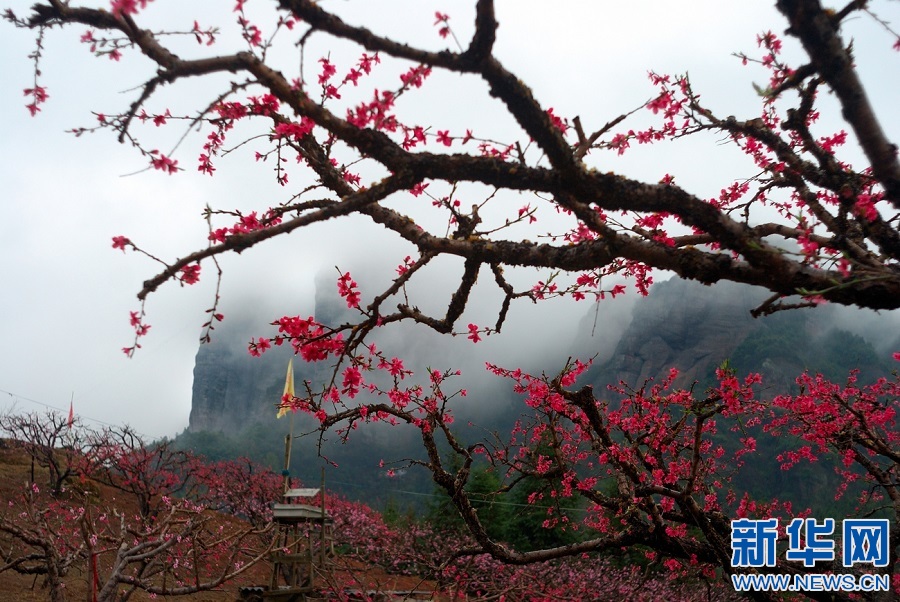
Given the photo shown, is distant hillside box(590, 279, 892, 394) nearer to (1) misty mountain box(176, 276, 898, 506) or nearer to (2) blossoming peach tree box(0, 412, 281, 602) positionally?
(1) misty mountain box(176, 276, 898, 506)

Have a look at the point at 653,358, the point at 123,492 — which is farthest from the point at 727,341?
the point at 123,492

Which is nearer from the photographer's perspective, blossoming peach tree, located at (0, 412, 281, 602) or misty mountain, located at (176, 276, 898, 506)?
blossoming peach tree, located at (0, 412, 281, 602)

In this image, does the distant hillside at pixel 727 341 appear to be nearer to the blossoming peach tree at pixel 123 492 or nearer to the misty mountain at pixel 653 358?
the misty mountain at pixel 653 358

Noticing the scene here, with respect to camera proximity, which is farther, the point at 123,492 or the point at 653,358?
the point at 653,358

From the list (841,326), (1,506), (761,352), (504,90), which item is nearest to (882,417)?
(504,90)

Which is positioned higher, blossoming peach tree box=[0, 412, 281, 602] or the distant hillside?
the distant hillside

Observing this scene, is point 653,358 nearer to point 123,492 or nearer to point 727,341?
point 727,341

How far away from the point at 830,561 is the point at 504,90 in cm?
497

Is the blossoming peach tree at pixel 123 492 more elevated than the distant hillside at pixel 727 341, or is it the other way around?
the distant hillside at pixel 727 341

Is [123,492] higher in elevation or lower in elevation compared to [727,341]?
lower

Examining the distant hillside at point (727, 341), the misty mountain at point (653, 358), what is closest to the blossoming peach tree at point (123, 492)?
the misty mountain at point (653, 358)

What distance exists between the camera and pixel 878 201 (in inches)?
141

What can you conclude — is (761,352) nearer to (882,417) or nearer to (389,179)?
(882,417)

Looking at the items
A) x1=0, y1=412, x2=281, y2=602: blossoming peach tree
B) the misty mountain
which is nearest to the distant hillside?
the misty mountain
